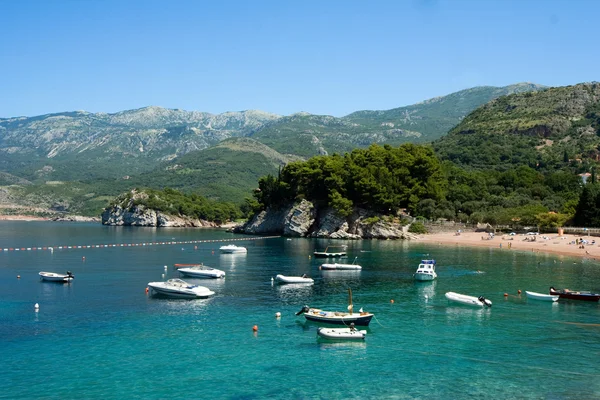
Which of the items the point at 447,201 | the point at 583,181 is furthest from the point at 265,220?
the point at 583,181

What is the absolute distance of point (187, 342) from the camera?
4166 centimetres

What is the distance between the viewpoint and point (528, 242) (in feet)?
372

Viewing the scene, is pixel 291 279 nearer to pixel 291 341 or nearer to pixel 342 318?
pixel 342 318

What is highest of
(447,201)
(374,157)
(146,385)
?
(374,157)

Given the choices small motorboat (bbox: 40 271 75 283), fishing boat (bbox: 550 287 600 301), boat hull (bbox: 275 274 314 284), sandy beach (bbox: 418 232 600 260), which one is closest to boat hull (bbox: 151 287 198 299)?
boat hull (bbox: 275 274 314 284)

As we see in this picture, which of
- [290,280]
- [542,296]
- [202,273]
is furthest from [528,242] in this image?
[202,273]

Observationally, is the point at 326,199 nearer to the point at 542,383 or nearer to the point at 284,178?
the point at 284,178

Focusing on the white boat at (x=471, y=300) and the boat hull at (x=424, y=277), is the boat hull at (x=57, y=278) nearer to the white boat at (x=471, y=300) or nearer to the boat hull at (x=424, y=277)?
the boat hull at (x=424, y=277)

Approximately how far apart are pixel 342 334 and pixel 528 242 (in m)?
83.3

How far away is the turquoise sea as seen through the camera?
3316 centimetres

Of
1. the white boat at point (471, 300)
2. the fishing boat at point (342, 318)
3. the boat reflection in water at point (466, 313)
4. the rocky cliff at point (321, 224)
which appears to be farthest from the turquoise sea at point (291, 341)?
the rocky cliff at point (321, 224)

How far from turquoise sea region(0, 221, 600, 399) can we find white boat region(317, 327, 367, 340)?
0.62 meters

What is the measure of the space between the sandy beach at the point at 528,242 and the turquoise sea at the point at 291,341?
24.1m

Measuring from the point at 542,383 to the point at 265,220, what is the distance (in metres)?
128
